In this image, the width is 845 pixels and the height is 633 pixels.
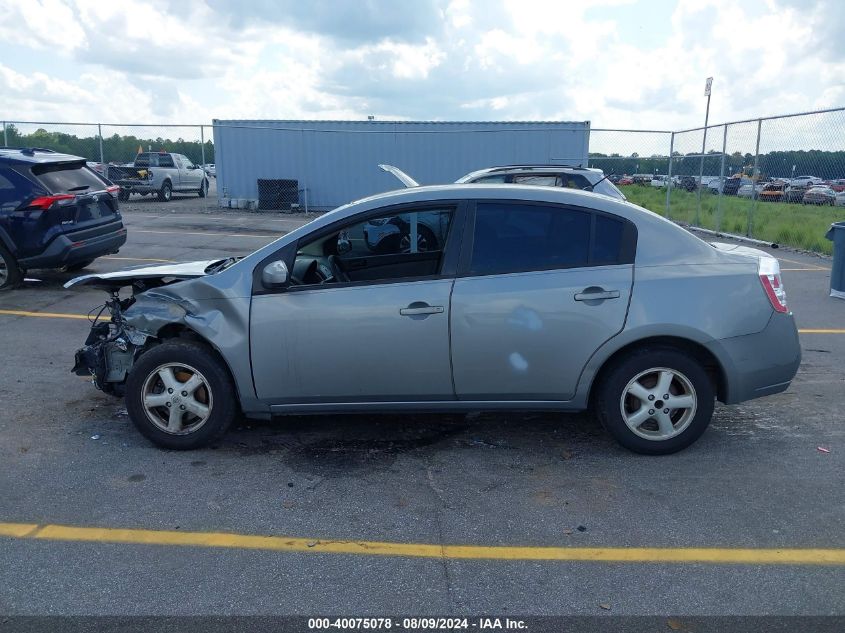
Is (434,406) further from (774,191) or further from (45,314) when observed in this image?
(774,191)

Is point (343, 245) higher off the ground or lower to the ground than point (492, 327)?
higher

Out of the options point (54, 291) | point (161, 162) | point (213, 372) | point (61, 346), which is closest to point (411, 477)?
point (213, 372)

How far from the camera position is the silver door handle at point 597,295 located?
4.37 meters

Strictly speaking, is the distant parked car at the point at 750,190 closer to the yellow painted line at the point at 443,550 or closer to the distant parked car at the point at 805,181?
the distant parked car at the point at 805,181

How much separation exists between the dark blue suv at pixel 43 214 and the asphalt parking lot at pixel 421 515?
13.7 ft

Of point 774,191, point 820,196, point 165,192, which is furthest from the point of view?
point 165,192

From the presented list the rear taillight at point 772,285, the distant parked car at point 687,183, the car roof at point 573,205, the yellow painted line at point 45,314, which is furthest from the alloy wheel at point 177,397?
the distant parked car at point 687,183

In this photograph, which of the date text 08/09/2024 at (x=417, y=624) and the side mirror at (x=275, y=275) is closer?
the date text 08/09/2024 at (x=417, y=624)

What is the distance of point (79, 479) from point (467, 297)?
8.38 feet

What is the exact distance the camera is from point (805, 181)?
1384cm

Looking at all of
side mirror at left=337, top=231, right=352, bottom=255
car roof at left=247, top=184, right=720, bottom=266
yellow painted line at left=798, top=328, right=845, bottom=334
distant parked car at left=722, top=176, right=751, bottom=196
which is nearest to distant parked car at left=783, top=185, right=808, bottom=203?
distant parked car at left=722, top=176, right=751, bottom=196

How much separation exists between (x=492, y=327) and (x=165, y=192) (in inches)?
982

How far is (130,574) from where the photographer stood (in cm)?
335

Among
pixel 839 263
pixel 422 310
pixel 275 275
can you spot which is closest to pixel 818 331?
pixel 839 263
